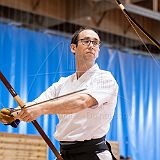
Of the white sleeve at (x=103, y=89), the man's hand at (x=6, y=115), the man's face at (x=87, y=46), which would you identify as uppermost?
the man's face at (x=87, y=46)

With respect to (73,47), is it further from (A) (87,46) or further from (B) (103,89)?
(B) (103,89)

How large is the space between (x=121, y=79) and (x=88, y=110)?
192 inches

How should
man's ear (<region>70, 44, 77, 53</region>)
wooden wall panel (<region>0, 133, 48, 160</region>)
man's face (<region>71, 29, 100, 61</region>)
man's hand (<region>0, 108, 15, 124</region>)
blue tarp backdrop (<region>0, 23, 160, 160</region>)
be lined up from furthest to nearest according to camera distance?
blue tarp backdrop (<region>0, 23, 160, 160</region>) < wooden wall panel (<region>0, 133, 48, 160</region>) < man's ear (<region>70, 44, 77, 53</region>) < man's face (<region>71, 29, 100, 61</region>) < man's hand (<region>0, 108, 15, 124</region>)

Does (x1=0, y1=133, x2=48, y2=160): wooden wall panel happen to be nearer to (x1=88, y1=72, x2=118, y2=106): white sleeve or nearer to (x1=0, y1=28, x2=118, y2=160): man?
(x1=0, y1=28, x2=118, y2=160): man

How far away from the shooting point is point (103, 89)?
2152mm

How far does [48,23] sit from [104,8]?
3.60ft

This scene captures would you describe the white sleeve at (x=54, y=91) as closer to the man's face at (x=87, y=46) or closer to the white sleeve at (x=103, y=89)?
the man's face at (x=87, y=46)

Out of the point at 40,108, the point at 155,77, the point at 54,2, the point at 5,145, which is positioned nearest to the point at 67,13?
the point at 54,2

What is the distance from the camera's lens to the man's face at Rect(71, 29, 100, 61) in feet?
7.57

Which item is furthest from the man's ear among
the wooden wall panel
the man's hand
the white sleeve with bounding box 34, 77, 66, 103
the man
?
the wooden wall panel

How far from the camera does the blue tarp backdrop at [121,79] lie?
18.7ft

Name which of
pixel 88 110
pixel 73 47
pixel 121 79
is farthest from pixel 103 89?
pixel 121 79

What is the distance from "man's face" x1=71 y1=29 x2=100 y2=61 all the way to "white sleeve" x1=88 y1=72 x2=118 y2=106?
14cm

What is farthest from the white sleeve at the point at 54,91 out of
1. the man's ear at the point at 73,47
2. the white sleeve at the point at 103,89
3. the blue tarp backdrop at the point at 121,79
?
the blue tarp backdrop at the point at 121,79
